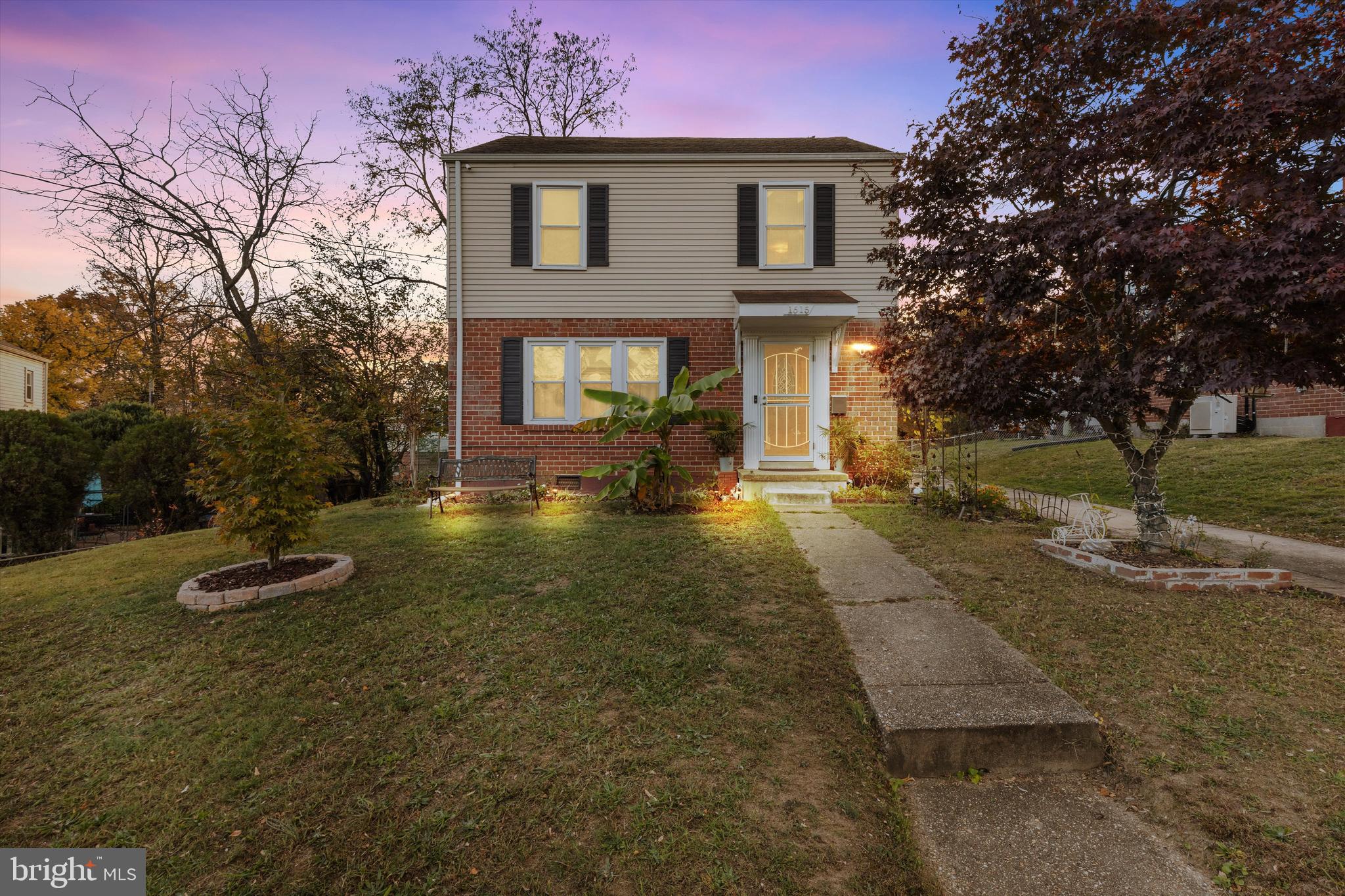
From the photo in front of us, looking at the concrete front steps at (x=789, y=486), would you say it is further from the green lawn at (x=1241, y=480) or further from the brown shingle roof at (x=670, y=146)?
the brown shingle roof at (x=670, y=146)

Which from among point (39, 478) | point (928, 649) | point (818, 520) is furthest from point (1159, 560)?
point (39, 478)

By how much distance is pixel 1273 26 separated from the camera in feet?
13.9

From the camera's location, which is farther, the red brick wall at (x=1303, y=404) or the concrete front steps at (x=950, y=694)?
the red brick wall at (x=1303, y=404)

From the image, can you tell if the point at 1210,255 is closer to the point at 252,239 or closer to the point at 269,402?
the point at 269,402

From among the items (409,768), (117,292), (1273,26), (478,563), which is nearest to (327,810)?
(409,768)

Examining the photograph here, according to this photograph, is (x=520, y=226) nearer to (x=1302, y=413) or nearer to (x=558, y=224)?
(x=558, y=224)

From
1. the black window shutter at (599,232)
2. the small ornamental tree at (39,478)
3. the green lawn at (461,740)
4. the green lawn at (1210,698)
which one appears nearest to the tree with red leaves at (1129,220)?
the green lawn at (1210,698)

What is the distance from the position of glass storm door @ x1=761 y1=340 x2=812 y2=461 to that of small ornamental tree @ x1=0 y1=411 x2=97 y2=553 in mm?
12893

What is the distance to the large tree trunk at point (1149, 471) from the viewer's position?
17.2 feet

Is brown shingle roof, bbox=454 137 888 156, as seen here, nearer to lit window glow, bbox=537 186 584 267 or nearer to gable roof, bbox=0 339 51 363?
lit window glow, bbox=537 186 584 267

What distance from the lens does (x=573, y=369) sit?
10.7 m

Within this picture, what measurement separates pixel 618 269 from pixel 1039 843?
1027 centimetres

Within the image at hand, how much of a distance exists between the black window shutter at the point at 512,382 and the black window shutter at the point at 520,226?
1.60m

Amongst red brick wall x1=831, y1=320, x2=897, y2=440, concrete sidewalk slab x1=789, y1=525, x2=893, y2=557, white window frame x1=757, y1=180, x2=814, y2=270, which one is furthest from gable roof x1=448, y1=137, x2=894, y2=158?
concrete sidewalk slab x1=789, y1=525, x2=893, y2=557
